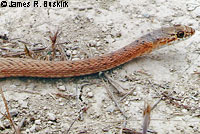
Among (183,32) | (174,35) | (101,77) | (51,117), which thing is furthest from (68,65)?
(183,32)

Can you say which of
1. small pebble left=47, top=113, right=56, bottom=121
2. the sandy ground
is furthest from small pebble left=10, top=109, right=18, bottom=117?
small pebble left=47, top=113, right=56, bottom=121

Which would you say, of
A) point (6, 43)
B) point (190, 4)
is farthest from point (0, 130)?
point (190, 4)

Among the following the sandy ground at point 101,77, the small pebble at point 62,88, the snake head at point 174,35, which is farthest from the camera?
the snake head at point 174,35

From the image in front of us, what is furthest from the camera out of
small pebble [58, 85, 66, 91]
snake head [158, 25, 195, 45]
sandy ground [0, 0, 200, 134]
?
snake head [158, 25, 195, 45]

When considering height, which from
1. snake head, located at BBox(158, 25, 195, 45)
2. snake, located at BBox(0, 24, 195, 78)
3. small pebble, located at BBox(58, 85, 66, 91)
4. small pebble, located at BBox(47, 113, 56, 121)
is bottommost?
small pebble, located at BBox(47, 113, 56, 121)

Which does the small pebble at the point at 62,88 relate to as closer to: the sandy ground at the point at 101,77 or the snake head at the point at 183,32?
the sandy ground at the point at 101,77

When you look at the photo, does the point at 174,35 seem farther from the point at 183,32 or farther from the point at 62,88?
the point at 62,88

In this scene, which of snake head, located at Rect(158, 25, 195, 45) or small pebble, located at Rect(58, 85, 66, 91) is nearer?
small pebble, located at Rect(58, 85, 66, 91)

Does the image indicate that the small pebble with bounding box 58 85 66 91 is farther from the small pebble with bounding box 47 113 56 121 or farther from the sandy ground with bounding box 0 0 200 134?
the small pebble with bounding box 47 113 56 121

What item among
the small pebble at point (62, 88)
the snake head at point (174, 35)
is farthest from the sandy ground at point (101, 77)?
the snake head at point (174, 35)
